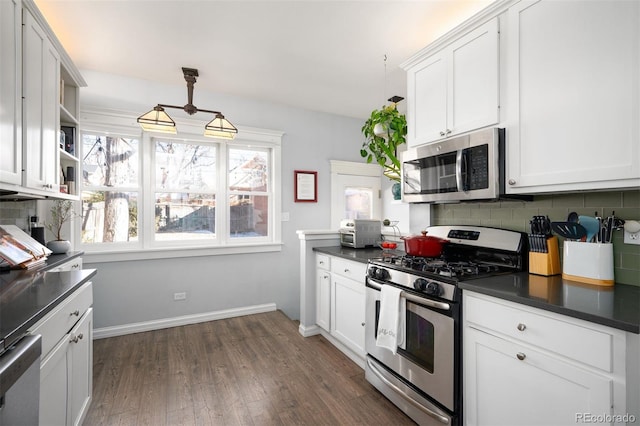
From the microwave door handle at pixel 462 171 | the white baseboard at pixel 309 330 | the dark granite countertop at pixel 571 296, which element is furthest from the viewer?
the white baseboard at pixel 309 330

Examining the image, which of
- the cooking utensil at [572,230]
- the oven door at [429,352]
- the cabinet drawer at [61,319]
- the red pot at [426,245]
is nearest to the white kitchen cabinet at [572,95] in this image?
the cooking utensil at [572,230]

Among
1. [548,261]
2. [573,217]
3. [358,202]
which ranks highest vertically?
[358,202]

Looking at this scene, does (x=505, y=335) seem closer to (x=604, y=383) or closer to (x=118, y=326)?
(x=604, y=383)

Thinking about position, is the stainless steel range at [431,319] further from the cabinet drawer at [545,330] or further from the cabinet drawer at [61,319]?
the cabinet drawer at [61,319]

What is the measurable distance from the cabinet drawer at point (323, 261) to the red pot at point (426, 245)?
33.3 inches

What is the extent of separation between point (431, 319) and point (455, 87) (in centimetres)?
149

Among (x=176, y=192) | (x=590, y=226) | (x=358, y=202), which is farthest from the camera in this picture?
(x=358, y=202)

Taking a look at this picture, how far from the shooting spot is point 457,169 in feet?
6.40

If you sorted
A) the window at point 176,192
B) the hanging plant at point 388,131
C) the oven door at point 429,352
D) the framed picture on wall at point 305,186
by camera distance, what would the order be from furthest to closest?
1. the framed picture on wall at point 305,186
2. the window at point 176,192
3. the hanging plant at point 388,131
4. the oven door at point 429,352

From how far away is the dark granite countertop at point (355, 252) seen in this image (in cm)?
238

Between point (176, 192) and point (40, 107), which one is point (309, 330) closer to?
point (176, 192)

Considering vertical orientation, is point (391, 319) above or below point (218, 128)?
below

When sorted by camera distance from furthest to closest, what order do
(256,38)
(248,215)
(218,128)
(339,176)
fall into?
(339,176) < (248,215) < (218,128) < (256,38)

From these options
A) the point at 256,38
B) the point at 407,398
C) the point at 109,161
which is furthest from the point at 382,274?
the point at 109,161
